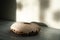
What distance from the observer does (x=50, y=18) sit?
0.82 m

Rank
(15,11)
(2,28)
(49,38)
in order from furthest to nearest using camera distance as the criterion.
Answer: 1. (15,11)
2. (2,28)
3. (49,38)

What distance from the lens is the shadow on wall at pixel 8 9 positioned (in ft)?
3.14

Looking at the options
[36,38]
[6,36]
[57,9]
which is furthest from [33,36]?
[57,9]

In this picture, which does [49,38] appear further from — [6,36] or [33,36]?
[6,36]

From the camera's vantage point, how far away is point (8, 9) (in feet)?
3.21

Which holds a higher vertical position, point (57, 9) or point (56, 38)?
point (57, 9)

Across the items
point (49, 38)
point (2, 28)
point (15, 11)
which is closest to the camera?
point (49, 38)

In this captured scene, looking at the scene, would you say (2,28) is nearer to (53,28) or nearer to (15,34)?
(15,34)

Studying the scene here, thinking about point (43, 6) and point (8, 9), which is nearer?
point (43, 6)

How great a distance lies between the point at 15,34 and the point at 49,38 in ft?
0.53

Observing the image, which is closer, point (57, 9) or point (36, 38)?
point (36, 38)

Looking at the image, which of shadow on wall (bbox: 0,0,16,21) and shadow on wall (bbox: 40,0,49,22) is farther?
shadow on wall (bbox: 0,0,16,21)

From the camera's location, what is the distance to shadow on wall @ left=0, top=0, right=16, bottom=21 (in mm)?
957

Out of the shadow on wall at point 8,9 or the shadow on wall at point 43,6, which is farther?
the shadow on wall at point 8,9
